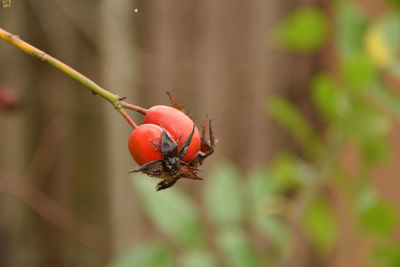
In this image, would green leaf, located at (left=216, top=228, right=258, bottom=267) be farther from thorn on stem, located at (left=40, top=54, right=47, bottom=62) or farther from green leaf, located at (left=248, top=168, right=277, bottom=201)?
thorn on stem, located at (left=40, top=54, right=47, bottom=62)

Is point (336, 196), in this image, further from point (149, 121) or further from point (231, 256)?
point (149, 121)

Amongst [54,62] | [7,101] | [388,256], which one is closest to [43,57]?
[54,62]

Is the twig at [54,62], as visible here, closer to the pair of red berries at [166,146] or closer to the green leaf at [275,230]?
the pair of red berries at [166,146]

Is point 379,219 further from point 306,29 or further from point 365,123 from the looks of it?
point 306,29

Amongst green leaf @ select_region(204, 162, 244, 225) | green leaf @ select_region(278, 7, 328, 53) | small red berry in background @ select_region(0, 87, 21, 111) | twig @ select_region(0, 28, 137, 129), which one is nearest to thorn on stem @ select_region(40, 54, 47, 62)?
twig @ select_region(0, 28, 137, 129)

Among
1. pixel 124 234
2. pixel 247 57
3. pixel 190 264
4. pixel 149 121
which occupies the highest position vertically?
pixel 247 57

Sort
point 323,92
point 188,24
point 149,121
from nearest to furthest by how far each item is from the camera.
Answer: point 149,121, point 323,92, point 188,24

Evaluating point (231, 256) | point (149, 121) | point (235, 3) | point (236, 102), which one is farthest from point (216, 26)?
point (149, 121)
